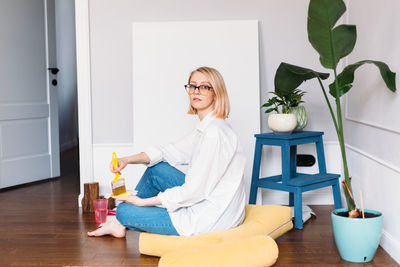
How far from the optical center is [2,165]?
465cm

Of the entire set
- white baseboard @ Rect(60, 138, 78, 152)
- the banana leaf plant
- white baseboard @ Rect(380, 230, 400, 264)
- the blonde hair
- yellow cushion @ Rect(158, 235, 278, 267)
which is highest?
the banana leaf plant

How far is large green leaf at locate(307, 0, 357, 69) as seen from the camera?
2637 millimetres

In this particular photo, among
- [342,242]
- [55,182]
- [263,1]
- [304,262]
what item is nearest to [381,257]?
[342,242]

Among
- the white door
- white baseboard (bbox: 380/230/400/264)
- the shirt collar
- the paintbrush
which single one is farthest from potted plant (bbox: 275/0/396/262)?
the white door

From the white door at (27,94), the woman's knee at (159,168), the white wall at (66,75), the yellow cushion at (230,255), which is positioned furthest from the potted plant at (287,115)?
the white wall at (66,75)

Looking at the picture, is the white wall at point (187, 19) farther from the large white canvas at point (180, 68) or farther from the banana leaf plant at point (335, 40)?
the banana leaf plant at point (335, 40)

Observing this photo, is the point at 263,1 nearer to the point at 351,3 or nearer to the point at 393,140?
the point at 351,3

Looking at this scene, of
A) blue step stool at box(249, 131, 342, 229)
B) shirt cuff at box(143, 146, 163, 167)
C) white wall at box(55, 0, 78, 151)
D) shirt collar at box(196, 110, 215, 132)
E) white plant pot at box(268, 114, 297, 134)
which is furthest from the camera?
white wall at box(55, 0, 78, 151)

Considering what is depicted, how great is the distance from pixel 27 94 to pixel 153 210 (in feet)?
9.19

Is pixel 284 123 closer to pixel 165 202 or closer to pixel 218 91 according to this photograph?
pixel 218 91

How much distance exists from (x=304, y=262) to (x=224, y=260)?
0.51 m

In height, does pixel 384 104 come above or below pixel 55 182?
above

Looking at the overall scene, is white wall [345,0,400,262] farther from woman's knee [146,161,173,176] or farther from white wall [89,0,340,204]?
woman's knee [146,161,173,176]

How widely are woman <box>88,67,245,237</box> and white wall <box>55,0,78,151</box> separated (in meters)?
4.57
